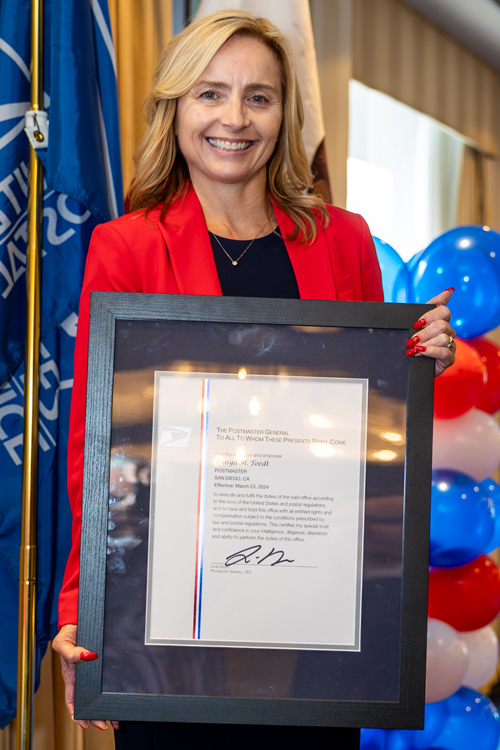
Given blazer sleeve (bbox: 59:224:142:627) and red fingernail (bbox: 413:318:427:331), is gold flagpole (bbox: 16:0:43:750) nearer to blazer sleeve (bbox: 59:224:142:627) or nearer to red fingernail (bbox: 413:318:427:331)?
blazer sleeve (bbox: 59:224:142:627)

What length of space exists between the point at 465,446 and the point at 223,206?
3.99ft

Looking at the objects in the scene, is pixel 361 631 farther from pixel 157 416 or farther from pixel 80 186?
pixel 80 186

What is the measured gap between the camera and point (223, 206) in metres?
1.22

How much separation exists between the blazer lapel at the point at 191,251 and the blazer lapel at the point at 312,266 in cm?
14

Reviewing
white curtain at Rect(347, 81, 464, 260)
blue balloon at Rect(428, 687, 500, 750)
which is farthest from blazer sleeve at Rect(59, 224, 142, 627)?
white curtain at Rect(347, 81, 464, 260)

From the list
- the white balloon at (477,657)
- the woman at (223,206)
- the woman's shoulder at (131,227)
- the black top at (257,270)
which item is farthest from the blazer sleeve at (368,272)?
the white balloon at (477,657)

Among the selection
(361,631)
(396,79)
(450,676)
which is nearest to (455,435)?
(450,676)

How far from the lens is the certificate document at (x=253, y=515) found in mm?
880

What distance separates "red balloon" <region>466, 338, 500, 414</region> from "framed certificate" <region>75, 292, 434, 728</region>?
1415 mm

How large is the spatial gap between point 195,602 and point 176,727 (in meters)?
0.29

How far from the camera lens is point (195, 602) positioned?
34.6 inches

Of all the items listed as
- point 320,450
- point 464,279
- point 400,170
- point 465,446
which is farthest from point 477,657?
point 400,170

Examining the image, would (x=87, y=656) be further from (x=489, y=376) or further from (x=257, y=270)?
(x=489, y=376)

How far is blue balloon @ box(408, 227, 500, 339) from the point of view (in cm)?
205
